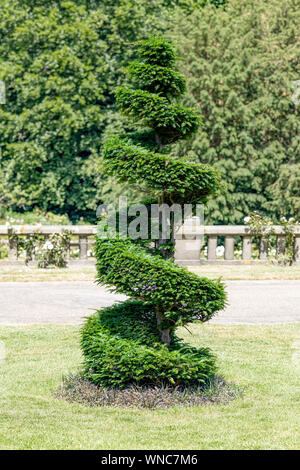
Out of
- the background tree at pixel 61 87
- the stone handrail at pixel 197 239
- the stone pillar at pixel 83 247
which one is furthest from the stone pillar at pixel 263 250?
the background tree at pixel 61 87

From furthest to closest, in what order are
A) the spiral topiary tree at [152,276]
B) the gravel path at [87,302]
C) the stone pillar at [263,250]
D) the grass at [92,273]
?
the stone pillar at [263,250] → the grass at [92,273] → the gravel path at [87,302] → the spiral topiary tree at [152,276]

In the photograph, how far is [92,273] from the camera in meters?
14.6

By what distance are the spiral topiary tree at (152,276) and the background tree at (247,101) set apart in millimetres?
16248

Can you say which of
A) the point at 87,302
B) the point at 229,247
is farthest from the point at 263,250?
the point at 87,302

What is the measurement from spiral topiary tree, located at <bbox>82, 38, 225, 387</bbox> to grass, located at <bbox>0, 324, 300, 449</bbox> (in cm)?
40

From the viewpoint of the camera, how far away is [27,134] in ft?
91.4

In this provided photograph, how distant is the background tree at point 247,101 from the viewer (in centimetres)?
2317

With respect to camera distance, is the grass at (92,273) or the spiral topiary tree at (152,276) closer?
the spiral topiary tree at (152,276)

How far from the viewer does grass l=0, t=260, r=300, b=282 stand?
1405cm

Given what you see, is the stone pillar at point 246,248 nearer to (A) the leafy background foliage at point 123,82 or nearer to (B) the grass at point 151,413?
(A) the leafy background foliage at point 123,82

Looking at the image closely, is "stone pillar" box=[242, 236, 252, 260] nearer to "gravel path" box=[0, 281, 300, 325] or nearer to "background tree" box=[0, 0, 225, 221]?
"gravel path" box=[0, 281, 300, 325]

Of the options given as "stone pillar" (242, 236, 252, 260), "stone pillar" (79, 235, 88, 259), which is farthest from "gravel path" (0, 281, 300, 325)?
"stone pillar" (79, 235, 88, 259)
